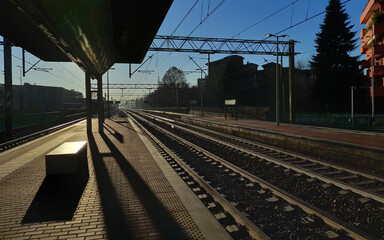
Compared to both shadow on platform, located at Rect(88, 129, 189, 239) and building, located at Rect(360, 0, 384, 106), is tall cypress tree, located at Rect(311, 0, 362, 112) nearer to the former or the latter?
building, located at Rect(360, 0, 384, 106)

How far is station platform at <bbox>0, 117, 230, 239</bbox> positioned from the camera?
4180mm

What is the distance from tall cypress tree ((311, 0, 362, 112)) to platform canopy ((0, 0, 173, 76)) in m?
38.1

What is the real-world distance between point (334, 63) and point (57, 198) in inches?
1880

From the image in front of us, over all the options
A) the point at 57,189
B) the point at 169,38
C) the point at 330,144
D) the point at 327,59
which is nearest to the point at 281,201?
the point at 57,189

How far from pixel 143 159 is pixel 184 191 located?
4.15 meters

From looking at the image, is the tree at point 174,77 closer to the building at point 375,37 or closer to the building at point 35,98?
the building at point 35,98

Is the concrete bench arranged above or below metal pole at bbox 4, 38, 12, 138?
below

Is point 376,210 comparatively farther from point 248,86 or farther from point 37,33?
point 248,86

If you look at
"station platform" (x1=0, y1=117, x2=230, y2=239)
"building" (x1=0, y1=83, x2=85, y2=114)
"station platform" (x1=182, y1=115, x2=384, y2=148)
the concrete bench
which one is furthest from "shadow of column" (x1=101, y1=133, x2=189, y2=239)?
"building" (x1=0, y1=83, x2=85, y2=114)

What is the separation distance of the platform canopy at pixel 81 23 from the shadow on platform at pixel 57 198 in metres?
3.56

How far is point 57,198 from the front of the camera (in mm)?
5680

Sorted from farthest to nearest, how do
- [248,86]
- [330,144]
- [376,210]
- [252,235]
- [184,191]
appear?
[248,86] < [330,144] < [184,191] < [376,210] < [252,235]

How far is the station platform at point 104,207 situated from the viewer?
4180 millimetres

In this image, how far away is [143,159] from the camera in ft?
32.9
